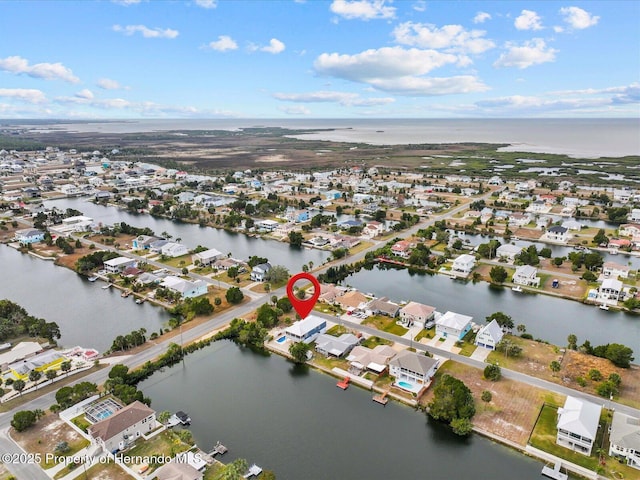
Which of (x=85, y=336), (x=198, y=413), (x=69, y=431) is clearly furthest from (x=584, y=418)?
(x=85, y=336)

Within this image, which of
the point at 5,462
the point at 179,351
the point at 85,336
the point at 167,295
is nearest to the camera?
the point at 5,462

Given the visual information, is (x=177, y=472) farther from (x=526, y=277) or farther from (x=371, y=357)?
(x=526, y=277)

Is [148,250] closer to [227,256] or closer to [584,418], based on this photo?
[227,256]

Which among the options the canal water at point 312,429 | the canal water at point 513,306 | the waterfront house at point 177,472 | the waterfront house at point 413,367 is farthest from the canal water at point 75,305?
the canal water at point 513,306

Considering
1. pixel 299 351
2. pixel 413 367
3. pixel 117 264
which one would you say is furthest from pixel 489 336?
pixel 117 264

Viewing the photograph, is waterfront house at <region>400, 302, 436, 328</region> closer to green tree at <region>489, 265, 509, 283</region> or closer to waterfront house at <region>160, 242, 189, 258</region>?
green tree at <region>489, 265, 509, 283</region>

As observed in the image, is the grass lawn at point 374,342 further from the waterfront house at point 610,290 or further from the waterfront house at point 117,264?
the waterfront house at point 117,264

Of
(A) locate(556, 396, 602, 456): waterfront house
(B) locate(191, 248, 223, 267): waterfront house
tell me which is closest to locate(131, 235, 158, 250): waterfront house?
(B) locate(191, 248, 223, 267): waterfront house
